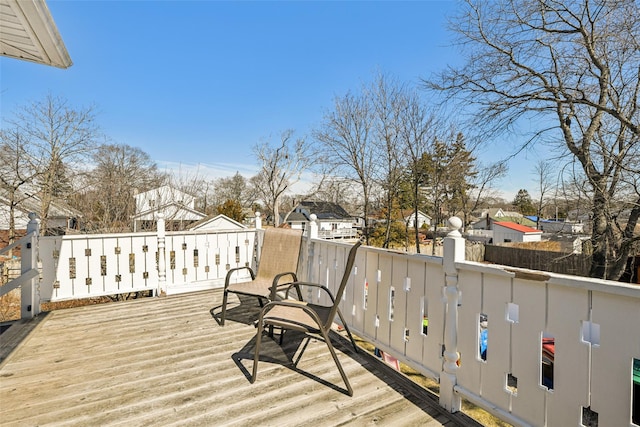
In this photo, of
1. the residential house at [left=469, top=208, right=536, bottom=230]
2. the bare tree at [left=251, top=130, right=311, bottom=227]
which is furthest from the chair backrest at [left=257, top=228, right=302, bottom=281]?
the residential house at [left=469, top=208, right=536, bottom=230]

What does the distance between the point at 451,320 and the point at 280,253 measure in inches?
89.8

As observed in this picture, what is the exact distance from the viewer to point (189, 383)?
85.4 inches

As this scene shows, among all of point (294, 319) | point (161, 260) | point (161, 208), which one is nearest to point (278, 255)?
point (294, 319)

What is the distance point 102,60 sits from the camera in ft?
27.1

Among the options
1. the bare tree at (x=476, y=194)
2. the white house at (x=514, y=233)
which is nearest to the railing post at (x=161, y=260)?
the bare tree at (x=476, y=194)

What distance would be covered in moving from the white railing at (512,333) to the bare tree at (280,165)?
2035cm

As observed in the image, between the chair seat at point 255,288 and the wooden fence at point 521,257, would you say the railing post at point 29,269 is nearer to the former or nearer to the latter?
the chair seat at point 255,288

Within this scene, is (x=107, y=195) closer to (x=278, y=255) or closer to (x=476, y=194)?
(x=278, y=255)

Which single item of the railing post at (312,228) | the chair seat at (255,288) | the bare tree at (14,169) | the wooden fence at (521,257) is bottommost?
the wooden fence at (521,257)

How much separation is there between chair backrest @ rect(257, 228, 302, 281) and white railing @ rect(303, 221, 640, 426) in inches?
51.8

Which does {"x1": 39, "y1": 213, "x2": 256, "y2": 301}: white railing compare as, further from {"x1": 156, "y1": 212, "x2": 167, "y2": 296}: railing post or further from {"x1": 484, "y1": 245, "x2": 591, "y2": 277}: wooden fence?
{"x1": 484, "y1": 245, "x2": 591, "y2": 277}: wooden fence

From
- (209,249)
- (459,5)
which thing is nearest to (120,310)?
Answer: (209,249)

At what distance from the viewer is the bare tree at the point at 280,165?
22.3 m

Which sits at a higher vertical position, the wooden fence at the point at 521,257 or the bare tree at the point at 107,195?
the bare tree at the point at 107,195
